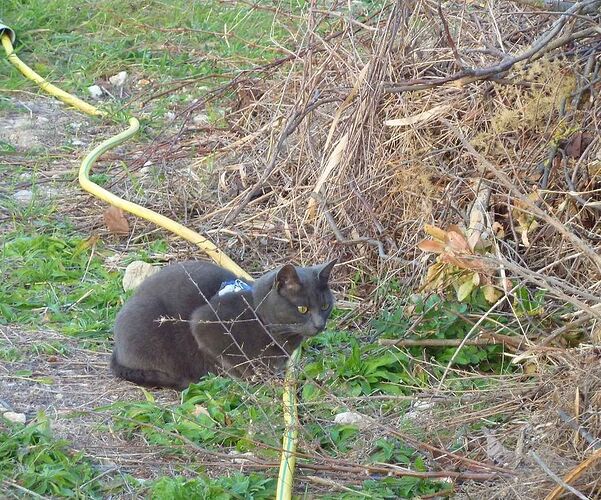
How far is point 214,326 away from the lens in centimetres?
405

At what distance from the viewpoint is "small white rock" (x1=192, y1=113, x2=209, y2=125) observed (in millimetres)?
6651

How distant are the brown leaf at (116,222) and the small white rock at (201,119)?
4.58 ft

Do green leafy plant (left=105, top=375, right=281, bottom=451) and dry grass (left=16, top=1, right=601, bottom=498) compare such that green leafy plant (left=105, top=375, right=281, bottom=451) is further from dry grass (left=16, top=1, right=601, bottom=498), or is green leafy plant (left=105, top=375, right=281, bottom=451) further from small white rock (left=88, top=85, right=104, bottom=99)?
small white rock (left=88, top=85, right=104, bottom=99)

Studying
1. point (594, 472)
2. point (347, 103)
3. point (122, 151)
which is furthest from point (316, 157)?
point (594, 472)

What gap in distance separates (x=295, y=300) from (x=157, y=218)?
4.83 ft

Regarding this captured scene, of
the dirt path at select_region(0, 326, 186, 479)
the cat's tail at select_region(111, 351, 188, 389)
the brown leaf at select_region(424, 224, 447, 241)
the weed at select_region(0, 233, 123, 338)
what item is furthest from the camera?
the weed at select_region(0, 233, 123, 338)

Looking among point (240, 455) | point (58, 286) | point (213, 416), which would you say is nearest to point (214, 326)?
point (213, 416)

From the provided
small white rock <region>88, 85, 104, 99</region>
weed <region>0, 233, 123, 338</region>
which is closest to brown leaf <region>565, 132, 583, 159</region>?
weed <region>0, 233, 123, 338</region>

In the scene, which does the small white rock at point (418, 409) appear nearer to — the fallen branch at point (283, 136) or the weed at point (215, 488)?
the weed at point (215, 488)

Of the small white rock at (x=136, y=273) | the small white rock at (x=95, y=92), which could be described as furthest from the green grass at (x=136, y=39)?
the small white rock at (x=136, y=273)

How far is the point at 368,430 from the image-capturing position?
361cm

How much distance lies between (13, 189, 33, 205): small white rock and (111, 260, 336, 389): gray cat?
6.05ft

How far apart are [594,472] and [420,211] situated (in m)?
1.94

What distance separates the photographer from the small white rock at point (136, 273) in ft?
15.6
